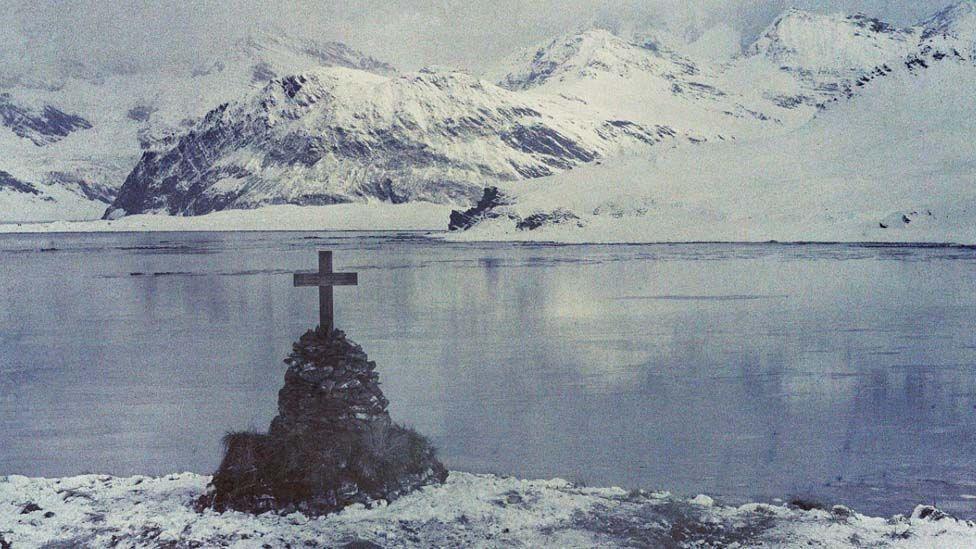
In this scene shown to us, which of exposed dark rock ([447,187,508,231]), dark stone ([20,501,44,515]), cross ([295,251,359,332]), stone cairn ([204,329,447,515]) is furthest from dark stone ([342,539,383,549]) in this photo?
exposed dark rock ([447,187,508,231])

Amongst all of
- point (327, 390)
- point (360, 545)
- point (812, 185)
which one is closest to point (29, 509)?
point (327, 390)

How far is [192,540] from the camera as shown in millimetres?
10570

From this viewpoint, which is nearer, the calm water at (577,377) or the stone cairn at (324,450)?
the stone cairn at (324,450)

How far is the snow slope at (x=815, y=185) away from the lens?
87.0m

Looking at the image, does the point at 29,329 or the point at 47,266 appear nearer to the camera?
the point at 29,329

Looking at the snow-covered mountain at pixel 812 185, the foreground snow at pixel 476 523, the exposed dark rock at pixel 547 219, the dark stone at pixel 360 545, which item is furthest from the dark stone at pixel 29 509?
the exposed dark rock at pixel 547 219

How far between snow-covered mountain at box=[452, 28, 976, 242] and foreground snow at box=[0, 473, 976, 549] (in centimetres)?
6970

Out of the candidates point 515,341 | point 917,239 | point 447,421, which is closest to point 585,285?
point 515,341

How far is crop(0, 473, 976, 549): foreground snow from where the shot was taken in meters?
10.5

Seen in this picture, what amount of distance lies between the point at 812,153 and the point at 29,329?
101455 mm

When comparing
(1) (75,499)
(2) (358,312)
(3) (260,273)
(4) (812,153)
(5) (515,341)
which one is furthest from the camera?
(4) (812,153)

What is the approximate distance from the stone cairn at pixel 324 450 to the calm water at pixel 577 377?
1.65 meters

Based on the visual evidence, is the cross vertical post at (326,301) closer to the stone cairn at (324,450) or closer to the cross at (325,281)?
the cross at (325,281)

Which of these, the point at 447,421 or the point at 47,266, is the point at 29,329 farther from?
the point at 47,266
